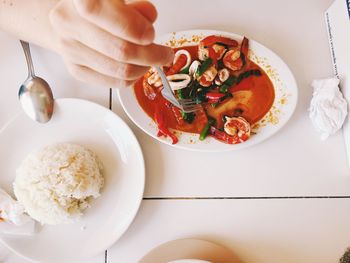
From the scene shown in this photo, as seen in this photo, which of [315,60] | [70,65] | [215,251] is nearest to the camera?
[70,65]

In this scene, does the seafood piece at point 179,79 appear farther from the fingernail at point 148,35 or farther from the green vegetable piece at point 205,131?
the fingernail at point 148,35

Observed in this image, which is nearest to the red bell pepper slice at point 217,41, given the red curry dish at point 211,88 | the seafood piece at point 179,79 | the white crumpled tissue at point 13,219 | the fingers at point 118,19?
the red curry dish at point 211,88

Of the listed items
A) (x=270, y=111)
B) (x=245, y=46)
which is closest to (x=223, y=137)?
(x=270, y=111)

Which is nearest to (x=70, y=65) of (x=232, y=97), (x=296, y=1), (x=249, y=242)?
(x=232, y=97)

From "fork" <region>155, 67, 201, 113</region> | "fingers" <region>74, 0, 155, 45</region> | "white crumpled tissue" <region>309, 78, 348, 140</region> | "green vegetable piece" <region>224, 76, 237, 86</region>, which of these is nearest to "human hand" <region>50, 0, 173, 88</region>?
"fingers" <region>74, 0, 155, 45</region>

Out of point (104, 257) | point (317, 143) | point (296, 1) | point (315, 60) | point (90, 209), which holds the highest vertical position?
point (296, 1)

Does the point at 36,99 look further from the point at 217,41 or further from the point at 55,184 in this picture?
the point at 217,41

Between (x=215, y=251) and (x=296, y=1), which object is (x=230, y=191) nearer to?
(x=215, y=251)
